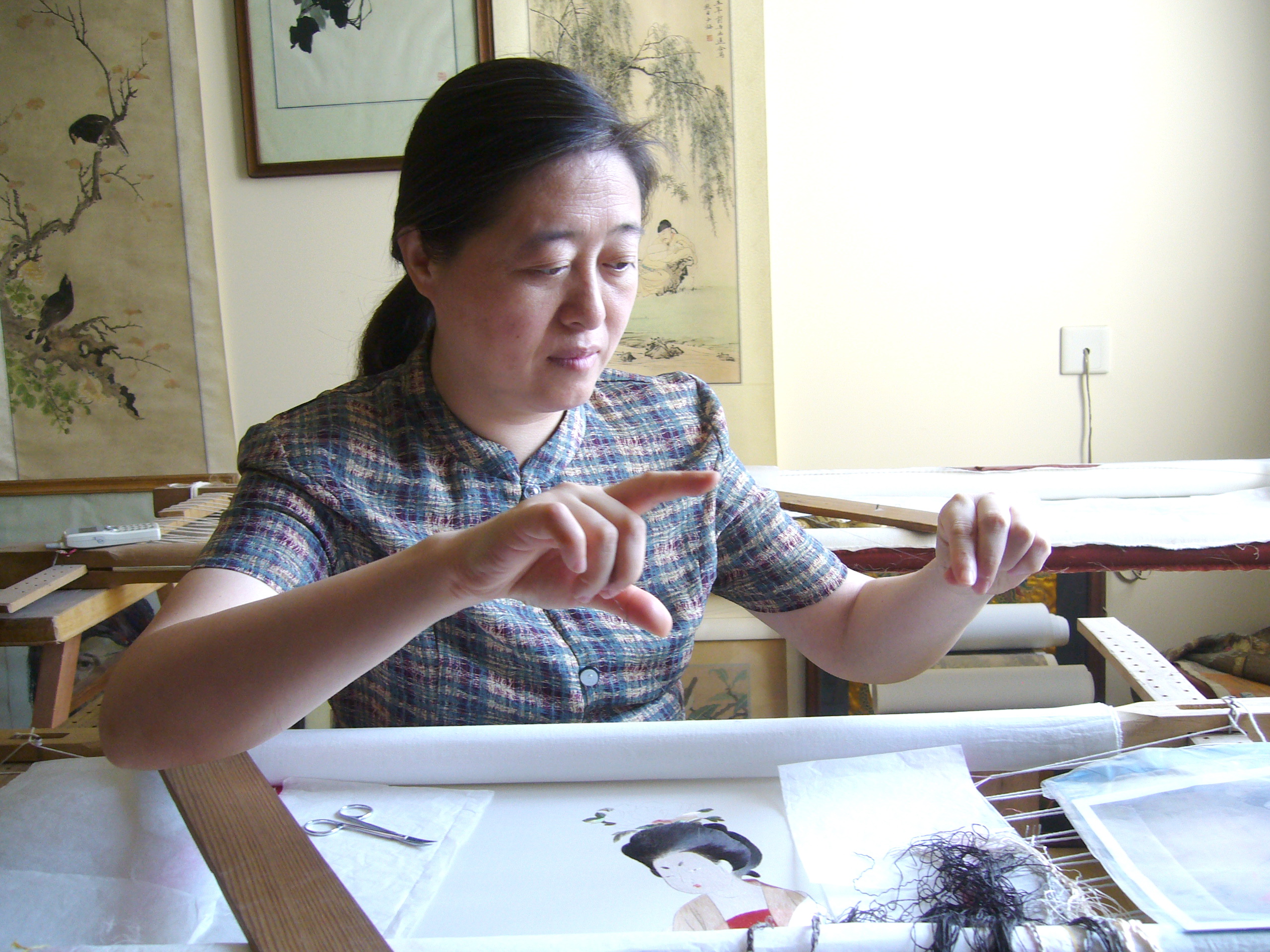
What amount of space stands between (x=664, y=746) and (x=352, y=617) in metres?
0.24

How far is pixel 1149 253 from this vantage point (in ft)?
6.86

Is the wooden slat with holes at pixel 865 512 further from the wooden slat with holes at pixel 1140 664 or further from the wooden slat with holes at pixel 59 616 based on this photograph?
the wooden slat with holes at pixel 59 616

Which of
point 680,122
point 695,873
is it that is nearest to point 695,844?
point 695,873

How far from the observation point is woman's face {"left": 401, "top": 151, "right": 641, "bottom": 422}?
0.72 m

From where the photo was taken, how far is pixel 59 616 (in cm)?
138

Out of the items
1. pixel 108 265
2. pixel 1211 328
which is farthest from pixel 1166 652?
pixel 108 265

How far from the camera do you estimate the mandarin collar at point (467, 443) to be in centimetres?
83

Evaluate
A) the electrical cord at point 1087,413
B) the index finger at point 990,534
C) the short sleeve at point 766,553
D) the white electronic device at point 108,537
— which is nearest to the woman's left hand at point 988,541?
the index finger at point 990,534

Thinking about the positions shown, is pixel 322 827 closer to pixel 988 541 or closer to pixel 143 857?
pixel 143 857

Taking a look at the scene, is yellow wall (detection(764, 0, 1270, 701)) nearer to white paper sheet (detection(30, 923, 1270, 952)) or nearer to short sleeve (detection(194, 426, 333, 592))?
short sleeve (detection(194, 426, 333, 592))

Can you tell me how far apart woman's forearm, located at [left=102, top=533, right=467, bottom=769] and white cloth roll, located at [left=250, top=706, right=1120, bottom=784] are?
0.32 ft

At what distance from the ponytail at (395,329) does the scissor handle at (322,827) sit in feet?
1.57

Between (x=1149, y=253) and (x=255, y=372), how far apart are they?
2178 mm

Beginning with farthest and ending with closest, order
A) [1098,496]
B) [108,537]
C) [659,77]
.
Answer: [659,77], [1098,496], [108,537]
